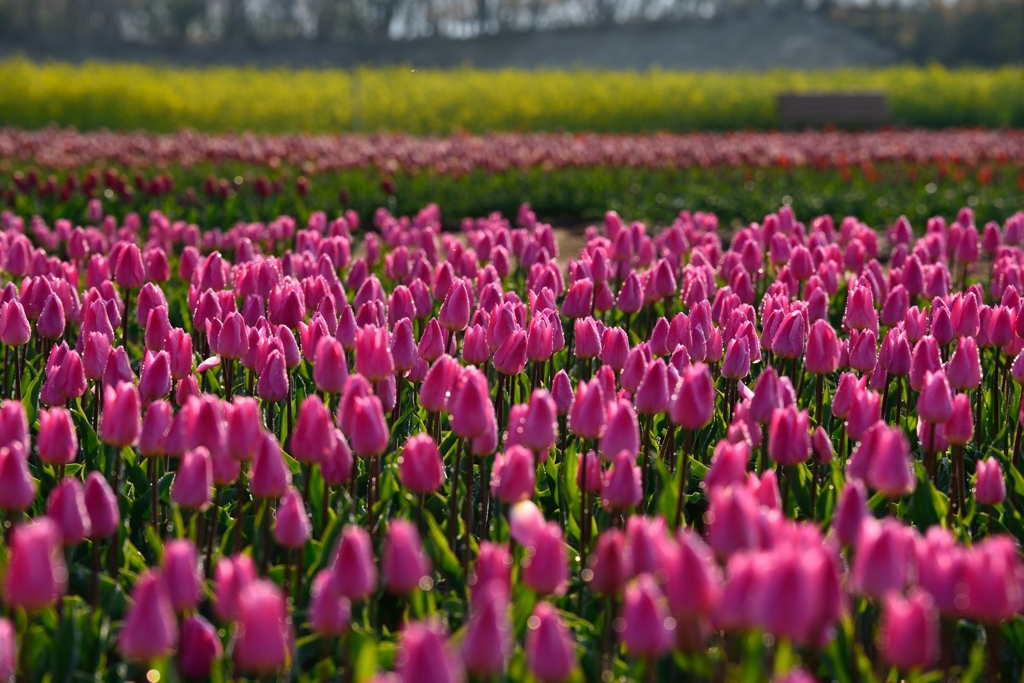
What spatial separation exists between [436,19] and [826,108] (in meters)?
72.8

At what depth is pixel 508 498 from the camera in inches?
82.4

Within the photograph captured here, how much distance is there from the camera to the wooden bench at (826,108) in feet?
83.8

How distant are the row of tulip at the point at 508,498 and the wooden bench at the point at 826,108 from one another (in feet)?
73.2

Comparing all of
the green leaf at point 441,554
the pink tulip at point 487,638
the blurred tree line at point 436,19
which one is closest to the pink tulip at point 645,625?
the pink tulip at point 487,638

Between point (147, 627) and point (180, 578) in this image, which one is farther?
point (180, 578)

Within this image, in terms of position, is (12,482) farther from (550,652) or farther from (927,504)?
(927,504)

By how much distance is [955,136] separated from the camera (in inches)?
763

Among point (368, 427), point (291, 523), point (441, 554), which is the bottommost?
point (441, 554)

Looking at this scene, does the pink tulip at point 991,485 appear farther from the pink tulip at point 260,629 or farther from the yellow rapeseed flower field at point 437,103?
the yellow rapeseed flower field at point 437,103

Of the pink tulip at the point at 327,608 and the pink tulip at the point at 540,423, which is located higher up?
the pink tulip at the point at 540,423

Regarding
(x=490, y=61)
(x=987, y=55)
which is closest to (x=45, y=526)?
(x=987, y=55)

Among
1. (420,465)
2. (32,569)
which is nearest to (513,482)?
(420,465)

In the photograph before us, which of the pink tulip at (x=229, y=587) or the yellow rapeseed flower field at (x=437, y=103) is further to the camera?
the yellow rapeseed flower field at (x=437, y=103)

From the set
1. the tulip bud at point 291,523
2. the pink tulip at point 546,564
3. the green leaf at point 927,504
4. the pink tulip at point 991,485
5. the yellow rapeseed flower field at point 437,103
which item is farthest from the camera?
the yellow rapeseed flower field at point 437,103
